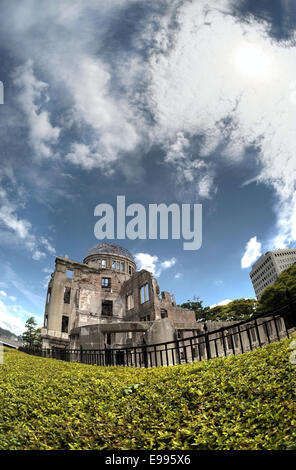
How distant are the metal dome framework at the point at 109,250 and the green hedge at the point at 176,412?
3713 centimetres

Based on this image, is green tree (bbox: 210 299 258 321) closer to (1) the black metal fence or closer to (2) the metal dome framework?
(2) the metal dome framework

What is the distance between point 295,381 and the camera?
3.62 meters

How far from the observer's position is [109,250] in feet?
140

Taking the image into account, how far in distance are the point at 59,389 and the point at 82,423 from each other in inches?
96.7

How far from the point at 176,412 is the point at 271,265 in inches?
4348

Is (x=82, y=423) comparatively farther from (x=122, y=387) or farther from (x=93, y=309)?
(x=93, y=309)

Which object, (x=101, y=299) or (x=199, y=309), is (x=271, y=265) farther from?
(x=101, y=299)

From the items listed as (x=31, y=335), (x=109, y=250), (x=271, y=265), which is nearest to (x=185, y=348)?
(x=109, y=250)

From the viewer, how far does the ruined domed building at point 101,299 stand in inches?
1136

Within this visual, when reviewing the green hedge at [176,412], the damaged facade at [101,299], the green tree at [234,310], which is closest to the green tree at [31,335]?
the damaged facade at [101,299]

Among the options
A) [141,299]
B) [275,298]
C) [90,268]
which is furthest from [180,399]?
[275,298]

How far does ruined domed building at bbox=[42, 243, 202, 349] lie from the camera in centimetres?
2884

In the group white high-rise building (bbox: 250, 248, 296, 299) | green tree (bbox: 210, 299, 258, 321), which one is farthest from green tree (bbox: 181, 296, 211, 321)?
white high-rise building (bbox: 250, 248, 296, 299)
